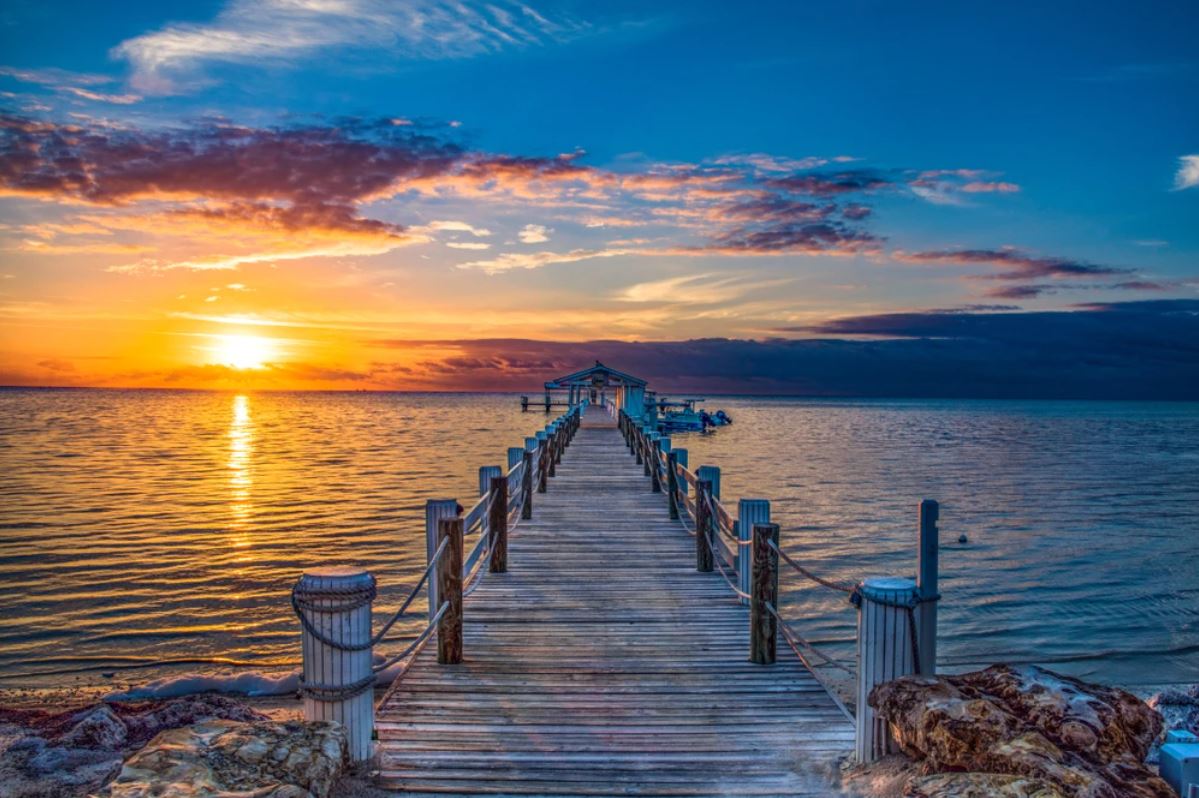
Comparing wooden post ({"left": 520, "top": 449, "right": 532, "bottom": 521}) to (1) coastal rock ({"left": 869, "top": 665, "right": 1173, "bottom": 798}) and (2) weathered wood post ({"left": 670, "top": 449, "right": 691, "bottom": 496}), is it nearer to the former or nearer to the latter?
(2) weathered wood post ({"left": 670, "top": 449, "right": 691, "bottom": 496})

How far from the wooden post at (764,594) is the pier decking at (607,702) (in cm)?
15

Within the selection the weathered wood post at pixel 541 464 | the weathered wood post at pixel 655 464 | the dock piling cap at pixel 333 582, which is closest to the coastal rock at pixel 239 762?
the dock piling cap at pixel 333 582

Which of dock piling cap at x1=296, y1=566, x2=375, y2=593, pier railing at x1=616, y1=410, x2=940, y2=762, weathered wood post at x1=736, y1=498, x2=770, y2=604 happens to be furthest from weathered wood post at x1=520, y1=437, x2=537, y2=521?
dock piling cap at x1=296, y1=566, x2=375, y2=593

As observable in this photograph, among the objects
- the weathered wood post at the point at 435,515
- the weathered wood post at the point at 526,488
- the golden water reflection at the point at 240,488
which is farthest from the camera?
the golden water reflection at the point at 240,488

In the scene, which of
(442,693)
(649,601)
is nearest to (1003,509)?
(649,601)

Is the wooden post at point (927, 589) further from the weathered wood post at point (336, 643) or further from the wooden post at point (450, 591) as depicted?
the wooden post at point (450, 591)

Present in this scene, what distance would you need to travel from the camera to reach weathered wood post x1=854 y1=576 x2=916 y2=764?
5.15 m

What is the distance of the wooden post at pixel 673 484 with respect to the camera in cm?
1447

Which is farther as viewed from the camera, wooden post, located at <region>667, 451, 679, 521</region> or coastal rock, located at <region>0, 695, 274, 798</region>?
wooden post, located at <region>667, 451, 679, 521</region>

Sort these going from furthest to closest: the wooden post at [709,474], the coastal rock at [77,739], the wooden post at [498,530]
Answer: the wooden post at [709,474] → the wooden post at [498,530] → the coastal rock at [77,739]

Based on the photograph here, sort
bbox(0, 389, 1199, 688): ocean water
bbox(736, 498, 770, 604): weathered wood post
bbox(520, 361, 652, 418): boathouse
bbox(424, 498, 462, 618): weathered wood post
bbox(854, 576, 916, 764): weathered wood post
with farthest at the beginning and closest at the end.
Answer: bbox(520, 361, 652, 418): boathouse < bbox(0, 389, 1199, 688): ocean water < bbox(736, 498, 770, 604): weathered wood post < bbox(424, 498, 462, 618): weathered wood post < bbox(854, 576, 916, 764): weathered wood post

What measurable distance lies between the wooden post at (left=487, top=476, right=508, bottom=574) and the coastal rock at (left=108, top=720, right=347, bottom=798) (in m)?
5.93

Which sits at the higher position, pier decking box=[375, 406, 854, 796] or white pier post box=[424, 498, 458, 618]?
white pier post box=[424, 498, 458, 618]

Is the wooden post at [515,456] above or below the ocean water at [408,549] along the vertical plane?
above
